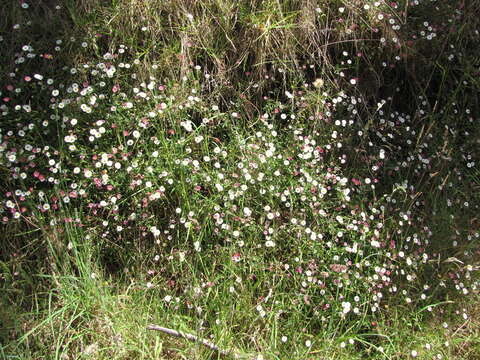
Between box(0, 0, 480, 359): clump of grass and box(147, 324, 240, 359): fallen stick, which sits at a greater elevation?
box(0, 0, 480, 359): clump of grass

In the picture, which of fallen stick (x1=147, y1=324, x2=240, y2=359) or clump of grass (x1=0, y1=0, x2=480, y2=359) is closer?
fallen stick (x1=147, y1=324, x2=240, y2=359)

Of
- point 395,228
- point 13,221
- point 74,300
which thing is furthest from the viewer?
point 395,228

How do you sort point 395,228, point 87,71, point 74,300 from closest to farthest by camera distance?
point 74,300 < point 395,228 < point 87,71

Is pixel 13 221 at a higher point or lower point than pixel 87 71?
lower

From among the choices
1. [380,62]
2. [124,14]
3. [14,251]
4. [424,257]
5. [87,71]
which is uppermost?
[124,14]

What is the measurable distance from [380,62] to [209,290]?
1849 mm

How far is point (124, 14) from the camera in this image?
9.39 feet

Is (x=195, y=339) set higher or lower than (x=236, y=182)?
lower

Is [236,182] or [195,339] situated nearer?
[195,339]

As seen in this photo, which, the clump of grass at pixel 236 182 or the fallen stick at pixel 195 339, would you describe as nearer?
the fallen stick at pixel 195 339

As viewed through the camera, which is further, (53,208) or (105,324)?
(53,208)

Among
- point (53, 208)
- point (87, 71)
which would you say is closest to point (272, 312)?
point (53, 208)

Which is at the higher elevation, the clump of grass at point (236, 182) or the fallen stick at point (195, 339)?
the clump of grass at point (236, 182)

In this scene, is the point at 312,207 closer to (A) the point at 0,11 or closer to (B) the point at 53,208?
(B) the point at 53,208
